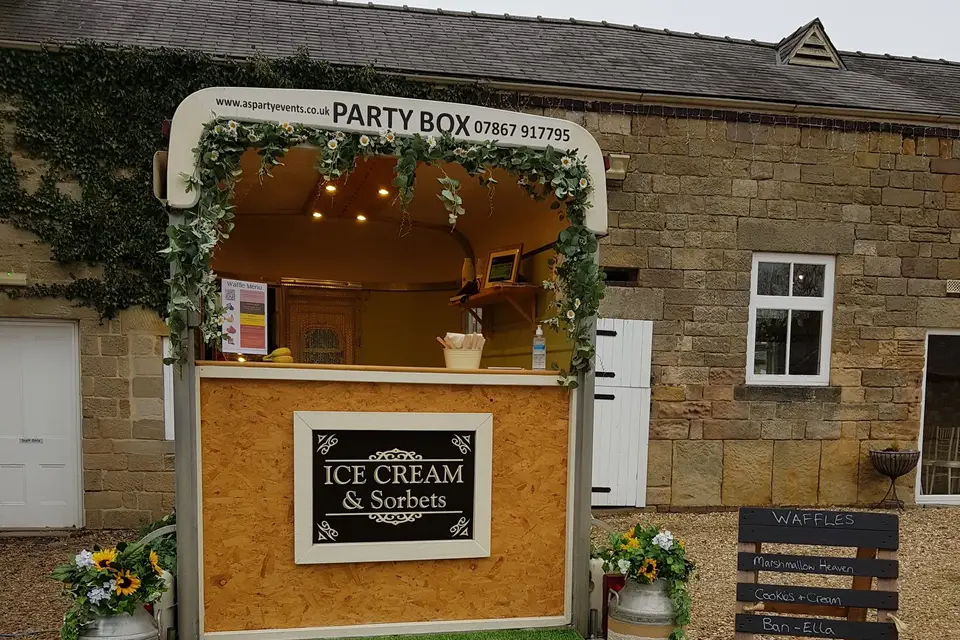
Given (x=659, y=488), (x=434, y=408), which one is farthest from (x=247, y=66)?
(x=659, y=488)

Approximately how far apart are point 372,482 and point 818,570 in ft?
7.11

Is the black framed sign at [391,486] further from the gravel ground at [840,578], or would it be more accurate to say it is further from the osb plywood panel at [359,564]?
the gravel ground at [840,578]

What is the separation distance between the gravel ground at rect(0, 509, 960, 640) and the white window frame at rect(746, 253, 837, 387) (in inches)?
58.2

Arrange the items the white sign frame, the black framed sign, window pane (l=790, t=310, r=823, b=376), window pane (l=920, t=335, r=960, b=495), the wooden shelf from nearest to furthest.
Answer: the white sign frame → the black framed sign → the wooden shelf → window pane (l=790, t=310, r=823, b=376) → window pane (l=920, t=335, r=960, b=495)

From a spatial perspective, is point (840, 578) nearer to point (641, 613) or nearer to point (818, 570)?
point (818, 570)

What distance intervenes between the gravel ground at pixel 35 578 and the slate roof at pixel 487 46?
422cm

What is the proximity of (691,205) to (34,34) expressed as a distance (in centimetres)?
613

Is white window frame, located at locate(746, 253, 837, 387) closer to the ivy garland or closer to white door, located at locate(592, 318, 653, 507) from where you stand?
white door, located at locate(592, 318, 653, 507)

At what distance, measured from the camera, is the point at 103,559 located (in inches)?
99.3

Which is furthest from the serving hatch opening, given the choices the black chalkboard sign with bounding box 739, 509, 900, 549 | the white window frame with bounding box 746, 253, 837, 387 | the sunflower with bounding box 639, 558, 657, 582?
the white window frame with bounding box 746, 253, 837, 387

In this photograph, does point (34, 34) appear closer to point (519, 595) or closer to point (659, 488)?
point (519, 595)

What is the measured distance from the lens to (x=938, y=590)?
436cm

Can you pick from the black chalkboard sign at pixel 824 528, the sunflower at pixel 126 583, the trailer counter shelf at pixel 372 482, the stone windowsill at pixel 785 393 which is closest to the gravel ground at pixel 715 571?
the black chalkboard sign at pixel 824 528

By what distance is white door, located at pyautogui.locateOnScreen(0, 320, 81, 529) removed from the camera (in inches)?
215
